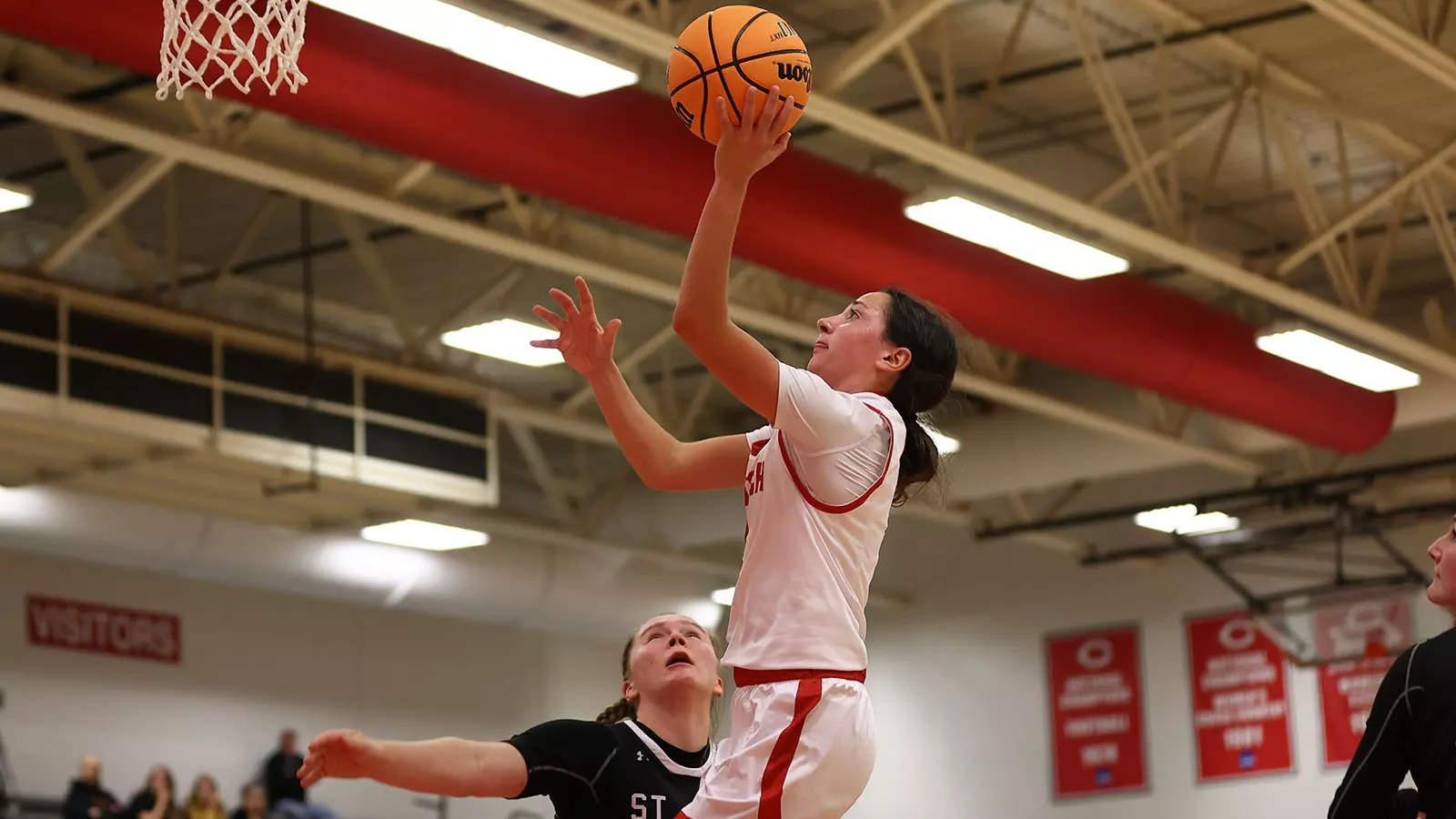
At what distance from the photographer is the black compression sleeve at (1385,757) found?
501cm

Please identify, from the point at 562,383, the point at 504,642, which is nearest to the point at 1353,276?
the point at 562,383

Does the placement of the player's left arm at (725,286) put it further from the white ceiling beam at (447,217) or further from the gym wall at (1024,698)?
the gym wall at (1024,698)

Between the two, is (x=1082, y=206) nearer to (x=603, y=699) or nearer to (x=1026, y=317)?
(x=1026, y=317)

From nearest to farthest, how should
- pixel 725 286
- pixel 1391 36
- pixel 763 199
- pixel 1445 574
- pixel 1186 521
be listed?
pixel 725 286
pixel 1445 574
pixel 1391 36
pixel 763 199
pixel 1186 521

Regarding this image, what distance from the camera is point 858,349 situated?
14.6 feet

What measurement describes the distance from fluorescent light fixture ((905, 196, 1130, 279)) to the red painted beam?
0.32 m

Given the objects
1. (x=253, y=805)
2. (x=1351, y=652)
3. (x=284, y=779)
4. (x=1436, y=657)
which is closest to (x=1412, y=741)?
(x=1436, y=657)

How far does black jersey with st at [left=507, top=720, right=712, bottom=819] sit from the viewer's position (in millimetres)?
5227

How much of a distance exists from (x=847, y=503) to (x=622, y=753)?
4.91ft

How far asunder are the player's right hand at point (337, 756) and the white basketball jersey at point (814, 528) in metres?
0.79

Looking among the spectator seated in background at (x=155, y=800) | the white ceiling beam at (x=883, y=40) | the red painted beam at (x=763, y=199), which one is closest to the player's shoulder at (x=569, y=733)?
the red painted beam at (x=763, y=199)

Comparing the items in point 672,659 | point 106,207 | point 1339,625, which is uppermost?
point 106,207

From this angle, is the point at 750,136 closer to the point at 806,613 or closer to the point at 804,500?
the point at 804,500

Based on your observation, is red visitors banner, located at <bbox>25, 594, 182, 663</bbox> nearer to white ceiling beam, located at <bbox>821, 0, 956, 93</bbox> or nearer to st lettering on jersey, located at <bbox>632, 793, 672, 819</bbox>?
white ceiling beam, located at <bbox>821, 0, 956, 93</bbox>
